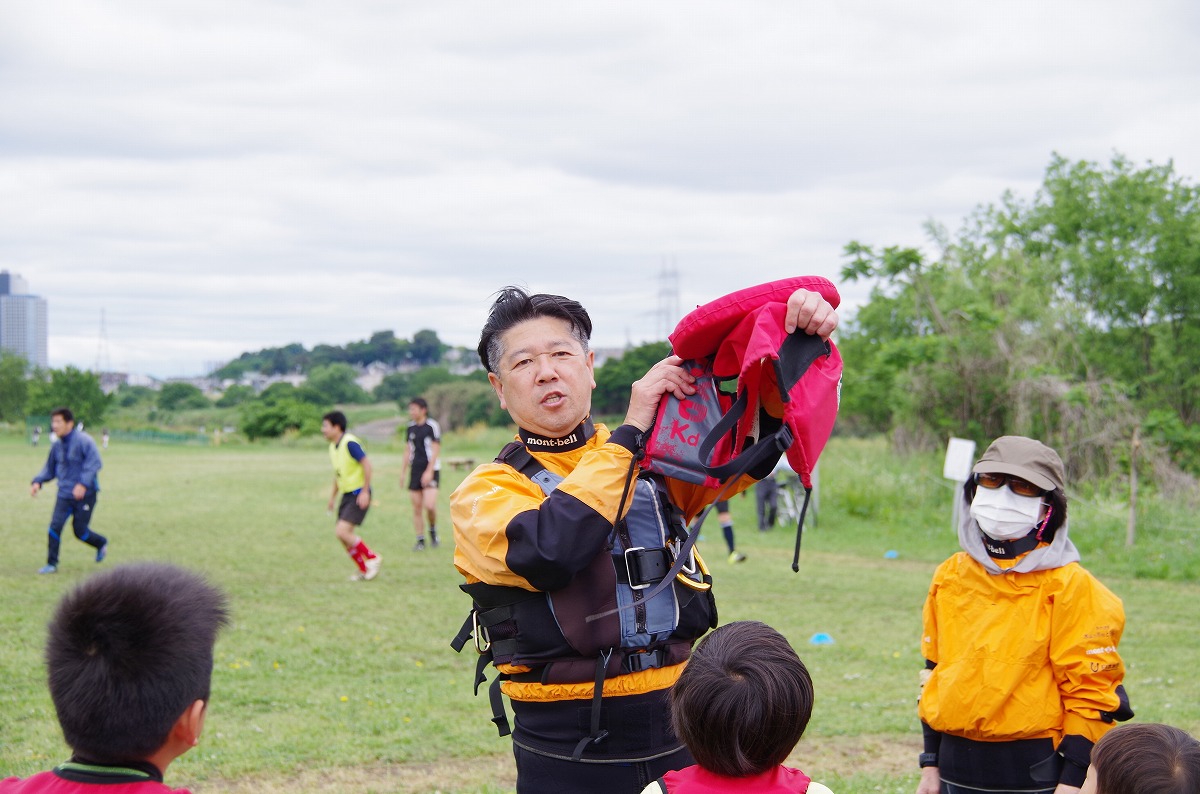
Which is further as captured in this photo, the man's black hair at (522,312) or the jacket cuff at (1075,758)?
the jacket cuff at (1075,758)

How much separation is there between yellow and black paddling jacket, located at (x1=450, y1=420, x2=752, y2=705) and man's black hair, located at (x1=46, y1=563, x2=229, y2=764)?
0.82m

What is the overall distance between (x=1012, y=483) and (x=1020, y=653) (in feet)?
2.02

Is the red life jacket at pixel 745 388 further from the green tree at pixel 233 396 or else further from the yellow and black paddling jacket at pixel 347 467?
the green tree at pixel 233 396

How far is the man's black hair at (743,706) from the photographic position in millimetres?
2354

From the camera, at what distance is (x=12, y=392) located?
242 ft

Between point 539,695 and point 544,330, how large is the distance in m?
1.00

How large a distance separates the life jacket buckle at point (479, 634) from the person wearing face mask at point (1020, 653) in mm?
1622

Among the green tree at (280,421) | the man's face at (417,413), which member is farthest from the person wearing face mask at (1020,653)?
the green tree at (280,421)

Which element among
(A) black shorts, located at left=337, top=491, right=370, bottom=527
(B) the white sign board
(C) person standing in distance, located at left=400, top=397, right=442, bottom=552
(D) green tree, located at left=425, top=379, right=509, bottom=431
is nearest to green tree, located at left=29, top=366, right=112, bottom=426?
(D) green tree, located at left=425, top=379, right=509, bottom=431

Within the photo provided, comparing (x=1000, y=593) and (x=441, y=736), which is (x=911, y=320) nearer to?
(x=441, y=736)

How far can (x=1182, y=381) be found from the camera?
25.8 meters

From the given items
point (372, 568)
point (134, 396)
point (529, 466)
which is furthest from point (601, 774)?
point (134, 396)

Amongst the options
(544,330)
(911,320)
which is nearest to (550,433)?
(544,330)

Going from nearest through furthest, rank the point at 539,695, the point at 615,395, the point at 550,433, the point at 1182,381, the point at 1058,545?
the point at 539,695, the point at 550,433, the point at 1058,545, the point at 1182,381, the point at 615,395
